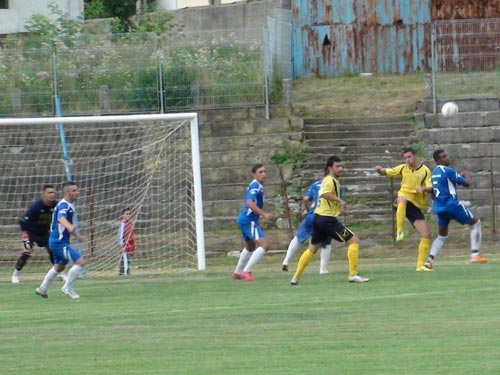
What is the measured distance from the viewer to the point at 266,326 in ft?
43.7

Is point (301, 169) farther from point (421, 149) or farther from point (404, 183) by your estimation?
point (404, 183)

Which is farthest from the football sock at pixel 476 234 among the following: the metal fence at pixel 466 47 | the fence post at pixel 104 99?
the fence post at pixel 104 99

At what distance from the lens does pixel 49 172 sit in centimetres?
2861

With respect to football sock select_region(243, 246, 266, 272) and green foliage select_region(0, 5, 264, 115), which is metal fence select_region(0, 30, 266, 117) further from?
football sock select_region(243, 246, 266, 272)

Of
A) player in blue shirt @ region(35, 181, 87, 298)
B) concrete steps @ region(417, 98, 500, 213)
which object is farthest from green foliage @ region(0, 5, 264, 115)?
player in blue shirt @ region(35, 181, 87, 298)

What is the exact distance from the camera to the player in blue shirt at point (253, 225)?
20.0m

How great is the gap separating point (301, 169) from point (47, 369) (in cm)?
2050

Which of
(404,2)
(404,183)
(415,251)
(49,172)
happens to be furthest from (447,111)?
(404,2)

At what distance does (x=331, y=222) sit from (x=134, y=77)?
16432 millimetres

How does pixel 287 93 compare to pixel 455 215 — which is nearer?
pixel 455 215

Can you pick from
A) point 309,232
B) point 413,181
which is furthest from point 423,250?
point 309,232

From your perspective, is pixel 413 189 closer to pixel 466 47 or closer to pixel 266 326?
pixel 266 326

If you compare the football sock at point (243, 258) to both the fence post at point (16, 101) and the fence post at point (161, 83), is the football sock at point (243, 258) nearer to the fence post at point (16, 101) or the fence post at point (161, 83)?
the fence post at point (161, 83)

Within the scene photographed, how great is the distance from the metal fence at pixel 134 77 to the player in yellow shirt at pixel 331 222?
48.2ft
